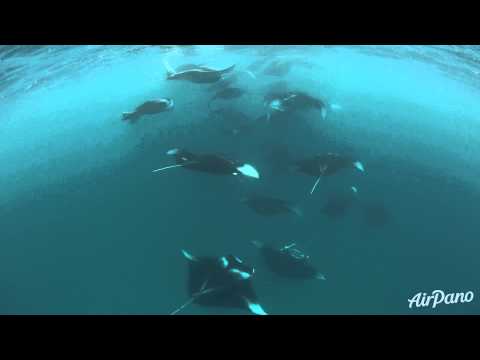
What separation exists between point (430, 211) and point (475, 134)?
4691 mm

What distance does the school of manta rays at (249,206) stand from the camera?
479 centimetres

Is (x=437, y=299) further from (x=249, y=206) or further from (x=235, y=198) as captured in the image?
(x=235, y=198)

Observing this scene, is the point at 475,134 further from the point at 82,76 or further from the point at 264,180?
the point at 82,76

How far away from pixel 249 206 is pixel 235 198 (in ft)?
1.55

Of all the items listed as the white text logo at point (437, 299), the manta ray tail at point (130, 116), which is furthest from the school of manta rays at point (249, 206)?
the white text logo at point (437, 299)

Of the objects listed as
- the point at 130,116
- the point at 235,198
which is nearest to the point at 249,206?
the point at 235,198

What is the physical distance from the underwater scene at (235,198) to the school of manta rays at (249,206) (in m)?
0.03

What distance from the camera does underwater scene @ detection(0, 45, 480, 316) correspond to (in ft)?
16.8

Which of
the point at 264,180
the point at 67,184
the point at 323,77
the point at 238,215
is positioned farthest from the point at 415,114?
the point at 67,184

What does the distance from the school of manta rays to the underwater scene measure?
29 mm

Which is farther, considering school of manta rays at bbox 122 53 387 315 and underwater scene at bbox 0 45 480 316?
underwater scene at bbox 0 45 480 316

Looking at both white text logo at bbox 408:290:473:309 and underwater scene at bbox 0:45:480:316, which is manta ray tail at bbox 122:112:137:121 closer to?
underwater scene at bbox 0:45:480:316

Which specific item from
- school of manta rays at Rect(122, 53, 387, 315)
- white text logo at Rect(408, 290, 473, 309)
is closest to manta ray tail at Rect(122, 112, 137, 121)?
school of manta rays at Rect(122, 53, 387, 315)

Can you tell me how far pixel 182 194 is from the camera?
660cm
